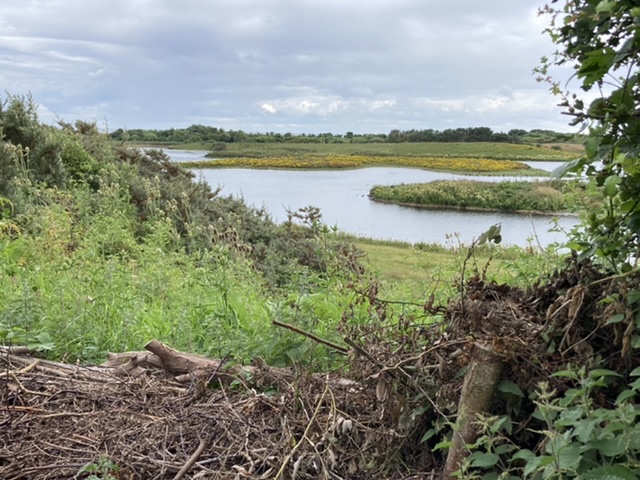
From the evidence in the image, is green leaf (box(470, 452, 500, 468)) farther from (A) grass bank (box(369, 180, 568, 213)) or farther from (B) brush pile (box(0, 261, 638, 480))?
(A) grass bank (box(369, 180, 568, 213))

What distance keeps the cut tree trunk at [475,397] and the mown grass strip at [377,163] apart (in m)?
29.5

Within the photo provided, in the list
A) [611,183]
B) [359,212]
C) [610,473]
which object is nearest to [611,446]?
[610,473]

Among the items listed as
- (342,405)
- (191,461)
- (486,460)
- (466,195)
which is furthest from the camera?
(466,195)

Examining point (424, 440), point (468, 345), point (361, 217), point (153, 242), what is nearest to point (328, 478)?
point (424, 440)

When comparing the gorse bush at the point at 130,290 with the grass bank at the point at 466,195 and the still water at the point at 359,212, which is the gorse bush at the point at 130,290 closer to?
the still water at the point at 359,212

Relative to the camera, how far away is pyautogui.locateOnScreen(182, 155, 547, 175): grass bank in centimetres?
3519

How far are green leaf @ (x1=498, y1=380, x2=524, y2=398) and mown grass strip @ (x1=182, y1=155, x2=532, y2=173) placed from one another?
29475mm

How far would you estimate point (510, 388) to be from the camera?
5.60 ft

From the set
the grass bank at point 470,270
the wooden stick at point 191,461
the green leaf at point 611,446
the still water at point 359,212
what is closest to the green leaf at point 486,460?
the green leaf at point 611,446

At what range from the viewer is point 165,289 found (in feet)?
14.8

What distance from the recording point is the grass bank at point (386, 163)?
115 ft

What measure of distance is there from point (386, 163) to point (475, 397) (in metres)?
52.7

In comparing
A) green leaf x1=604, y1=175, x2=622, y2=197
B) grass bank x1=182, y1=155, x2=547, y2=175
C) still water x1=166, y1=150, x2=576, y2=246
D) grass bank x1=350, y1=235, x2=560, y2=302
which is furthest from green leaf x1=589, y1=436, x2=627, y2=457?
grass bank x1=182, y1=155, x2=547, y2=175

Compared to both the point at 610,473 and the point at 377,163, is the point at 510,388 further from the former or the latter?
the point at 377,163
